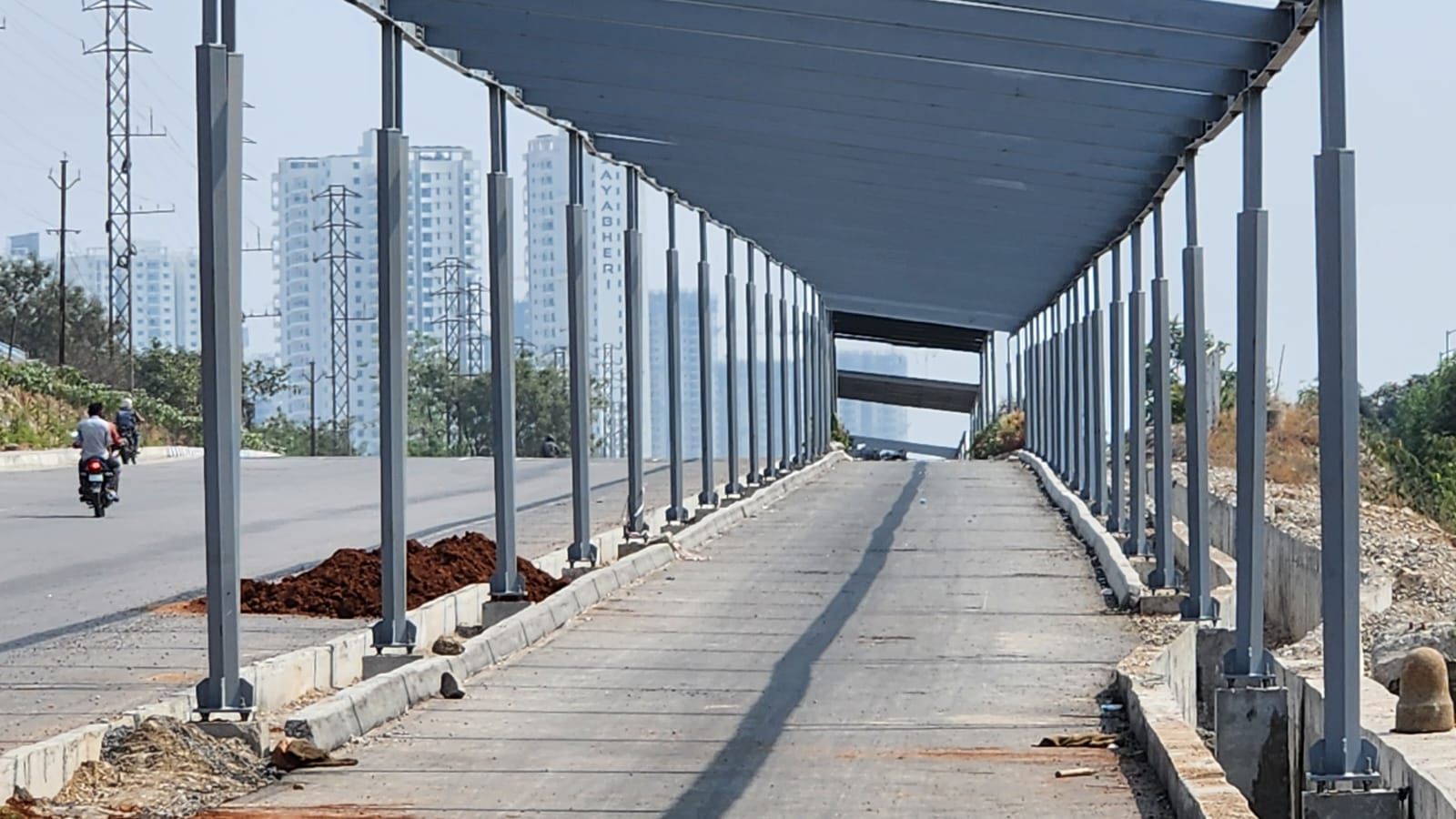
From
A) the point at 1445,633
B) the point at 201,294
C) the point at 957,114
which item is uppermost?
the point at 957,114

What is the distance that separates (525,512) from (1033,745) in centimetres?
2126

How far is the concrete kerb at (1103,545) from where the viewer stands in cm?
1818

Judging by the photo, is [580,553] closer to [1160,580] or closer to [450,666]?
[1160,580]

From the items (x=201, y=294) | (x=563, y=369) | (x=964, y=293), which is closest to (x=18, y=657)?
(x=201, y=294)

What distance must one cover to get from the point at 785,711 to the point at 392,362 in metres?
3.05

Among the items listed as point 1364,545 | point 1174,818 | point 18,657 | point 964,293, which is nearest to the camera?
point 1174,818

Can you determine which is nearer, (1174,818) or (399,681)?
(1174,818)

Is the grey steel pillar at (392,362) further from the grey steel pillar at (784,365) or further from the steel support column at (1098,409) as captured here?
the grey steel pillar at (784,365)

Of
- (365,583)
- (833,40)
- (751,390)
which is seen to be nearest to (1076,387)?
(751,390)

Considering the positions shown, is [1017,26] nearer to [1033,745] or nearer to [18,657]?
[1033,745]

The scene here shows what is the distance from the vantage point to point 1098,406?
28.8 metres

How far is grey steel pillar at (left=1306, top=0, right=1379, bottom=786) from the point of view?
32.3 feet

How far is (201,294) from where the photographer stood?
408 inches

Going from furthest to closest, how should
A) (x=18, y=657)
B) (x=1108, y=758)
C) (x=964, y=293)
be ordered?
(x=964, y=293)
(x=18, y=657)
(x=1108, y=758)
